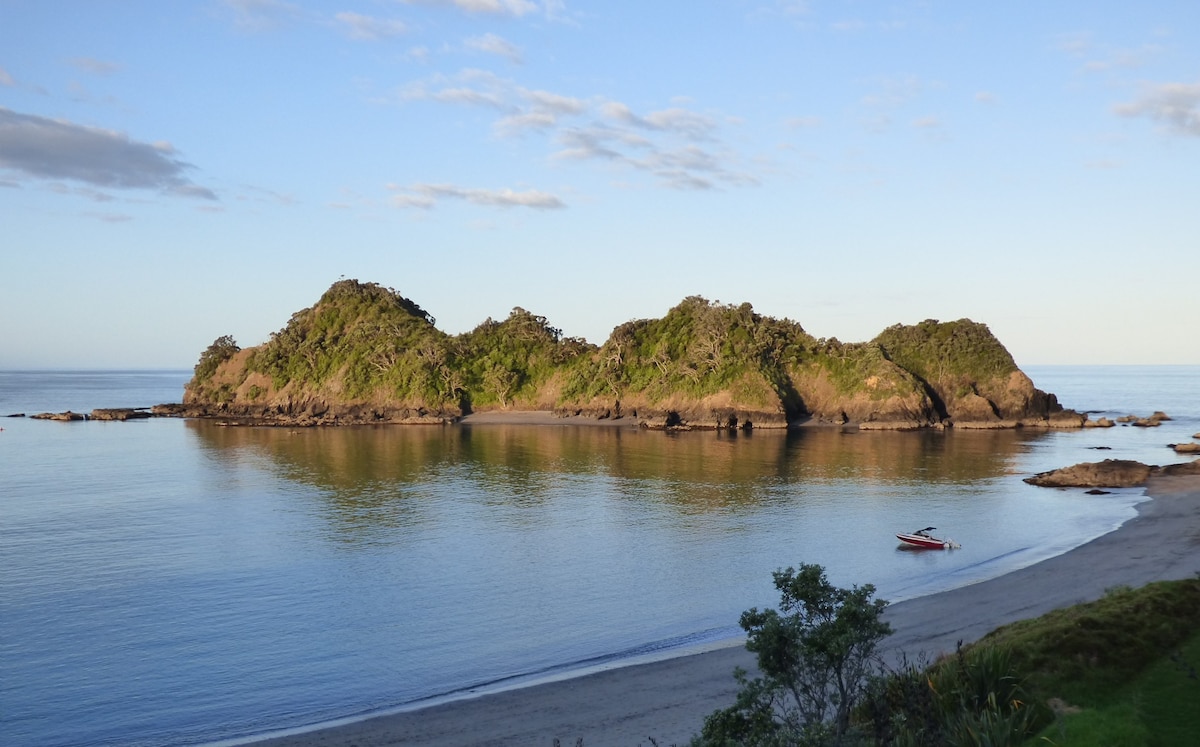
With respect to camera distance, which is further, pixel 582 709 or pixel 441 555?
pixel 441 555

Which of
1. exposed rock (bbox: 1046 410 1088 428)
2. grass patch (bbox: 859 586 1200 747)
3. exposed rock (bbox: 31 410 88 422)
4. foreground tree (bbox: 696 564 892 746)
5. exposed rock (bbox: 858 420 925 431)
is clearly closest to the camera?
foreground tree (bbox: 696 564 892 746)

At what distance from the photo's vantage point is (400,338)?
15000 centimetres

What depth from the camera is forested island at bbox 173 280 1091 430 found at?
12181 centimetres

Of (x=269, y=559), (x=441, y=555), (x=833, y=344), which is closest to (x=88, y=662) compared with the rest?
(x=269, y=559)

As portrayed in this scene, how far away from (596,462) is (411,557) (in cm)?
4073

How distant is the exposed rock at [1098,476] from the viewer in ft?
216

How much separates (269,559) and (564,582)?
15606mm

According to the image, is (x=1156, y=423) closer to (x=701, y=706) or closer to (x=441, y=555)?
(x=441, y=555)

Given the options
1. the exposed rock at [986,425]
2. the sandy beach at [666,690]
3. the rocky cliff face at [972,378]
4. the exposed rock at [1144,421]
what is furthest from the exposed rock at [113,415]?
the exposed rock at [1144,421]

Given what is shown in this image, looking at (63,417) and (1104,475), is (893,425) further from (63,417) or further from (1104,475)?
(63,417)

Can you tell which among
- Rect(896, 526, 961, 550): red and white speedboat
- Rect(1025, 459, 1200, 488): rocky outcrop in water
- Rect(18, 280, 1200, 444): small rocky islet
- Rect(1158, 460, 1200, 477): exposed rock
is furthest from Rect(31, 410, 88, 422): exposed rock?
Rect(1158, 460, 1200, 477): exposed rock

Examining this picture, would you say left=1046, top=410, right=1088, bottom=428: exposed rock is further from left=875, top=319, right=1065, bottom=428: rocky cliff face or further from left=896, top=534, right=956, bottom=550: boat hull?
left=896, top=534, right=956, bottom=550: boat hull

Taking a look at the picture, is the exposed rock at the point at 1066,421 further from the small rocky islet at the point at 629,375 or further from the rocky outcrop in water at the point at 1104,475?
the rocky outcrop in water at the point at 1104,475

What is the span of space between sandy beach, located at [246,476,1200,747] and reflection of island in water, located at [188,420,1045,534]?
954 inches
